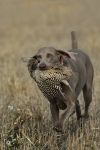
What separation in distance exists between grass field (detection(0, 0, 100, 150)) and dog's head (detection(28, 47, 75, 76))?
39.2 inches

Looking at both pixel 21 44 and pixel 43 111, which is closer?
pixel 43 111

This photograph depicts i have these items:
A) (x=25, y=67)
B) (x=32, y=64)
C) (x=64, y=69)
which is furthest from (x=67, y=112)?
(x=25, y=67)

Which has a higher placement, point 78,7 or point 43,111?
point 78,7

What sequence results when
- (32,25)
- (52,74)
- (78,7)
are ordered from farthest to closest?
1. (78,7)
2. (32,25)
3. (52,74)

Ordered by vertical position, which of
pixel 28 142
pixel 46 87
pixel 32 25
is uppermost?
pixel 32 25

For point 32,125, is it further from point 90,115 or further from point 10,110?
point 90,115

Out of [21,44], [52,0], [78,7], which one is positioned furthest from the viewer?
[52,0]

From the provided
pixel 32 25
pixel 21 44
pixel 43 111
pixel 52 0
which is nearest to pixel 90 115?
pixel 43 111

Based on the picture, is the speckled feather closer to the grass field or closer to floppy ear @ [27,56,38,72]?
floppy ear @ [27,56,38,72]

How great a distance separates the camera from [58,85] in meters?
7.19

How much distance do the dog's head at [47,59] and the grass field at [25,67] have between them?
996mm

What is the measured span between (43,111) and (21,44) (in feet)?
37.9

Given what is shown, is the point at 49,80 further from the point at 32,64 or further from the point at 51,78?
the point at 32,64

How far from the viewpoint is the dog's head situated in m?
7.03
